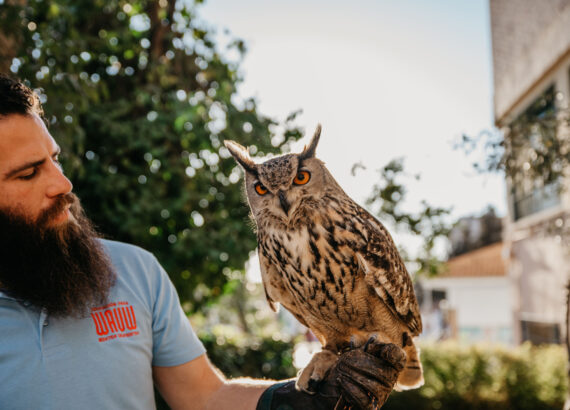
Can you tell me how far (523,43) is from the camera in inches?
353

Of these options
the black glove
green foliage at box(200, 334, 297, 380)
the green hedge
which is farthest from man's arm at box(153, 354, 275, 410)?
the green hedge

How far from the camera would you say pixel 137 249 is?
2.12 meters

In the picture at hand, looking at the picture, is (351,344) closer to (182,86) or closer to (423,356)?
(182,86)

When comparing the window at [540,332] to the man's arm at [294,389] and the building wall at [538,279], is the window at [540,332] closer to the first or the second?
the building wall at [538,279]

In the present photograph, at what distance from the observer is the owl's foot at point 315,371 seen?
72.2 inches

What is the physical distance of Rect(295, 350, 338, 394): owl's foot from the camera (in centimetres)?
183

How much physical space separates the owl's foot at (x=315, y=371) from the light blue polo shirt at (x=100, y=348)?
1.45 ft

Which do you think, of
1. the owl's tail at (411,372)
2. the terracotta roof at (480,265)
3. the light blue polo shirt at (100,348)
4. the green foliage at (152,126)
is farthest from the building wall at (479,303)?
the light blue polo shirt at (100,348)

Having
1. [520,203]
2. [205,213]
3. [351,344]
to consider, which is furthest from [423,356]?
[351,344]

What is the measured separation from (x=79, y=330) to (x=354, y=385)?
1.02m

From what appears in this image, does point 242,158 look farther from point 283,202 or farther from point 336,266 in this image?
point 336,266

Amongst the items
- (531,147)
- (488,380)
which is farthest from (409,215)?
(488,380)

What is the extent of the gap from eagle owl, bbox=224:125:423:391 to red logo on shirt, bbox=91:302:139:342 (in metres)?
0.57

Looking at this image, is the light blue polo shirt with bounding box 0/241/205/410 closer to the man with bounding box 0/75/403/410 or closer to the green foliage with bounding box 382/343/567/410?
the man with bounding box 0/75/403/410
